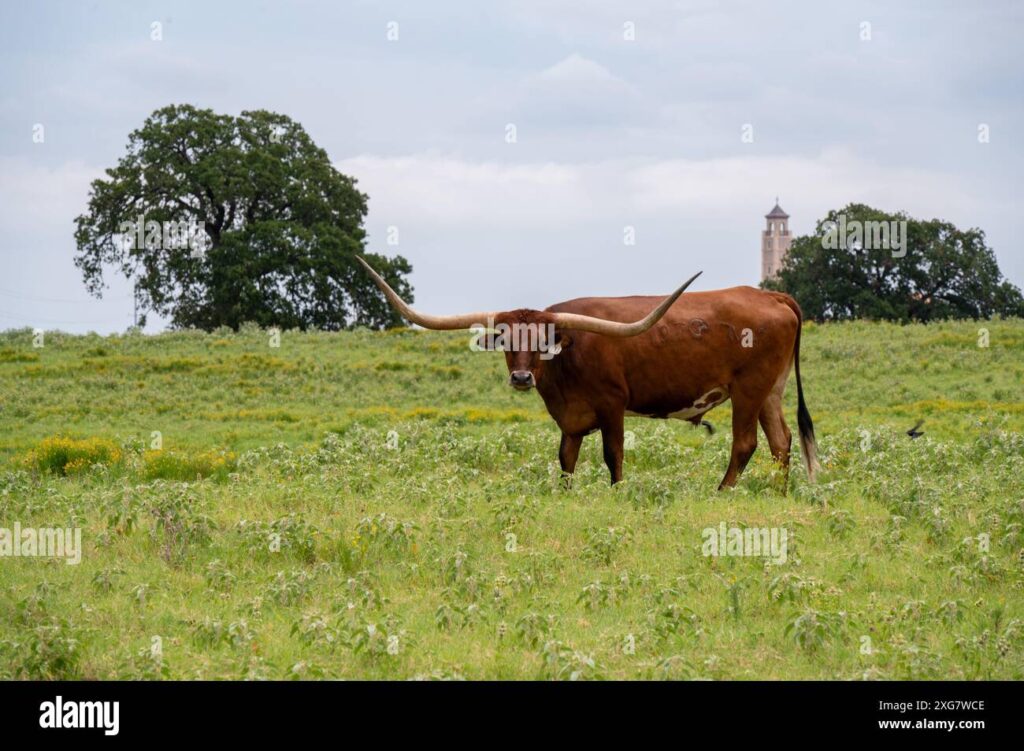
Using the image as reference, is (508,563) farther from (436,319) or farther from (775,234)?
(775,234)

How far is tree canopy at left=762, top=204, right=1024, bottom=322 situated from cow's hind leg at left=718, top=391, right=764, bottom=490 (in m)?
55.4

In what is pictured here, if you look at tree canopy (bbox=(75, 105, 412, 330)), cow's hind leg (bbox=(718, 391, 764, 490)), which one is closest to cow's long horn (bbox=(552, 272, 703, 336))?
cow's hind leg (bbox=(718, 391, 764, 490))

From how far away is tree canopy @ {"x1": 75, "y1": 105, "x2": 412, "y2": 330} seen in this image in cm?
5384

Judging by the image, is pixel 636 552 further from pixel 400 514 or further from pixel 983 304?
pixel 983 304

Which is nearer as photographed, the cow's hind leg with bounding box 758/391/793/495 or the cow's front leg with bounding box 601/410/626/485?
the cow's front leg with bounding box 601/410/626/485

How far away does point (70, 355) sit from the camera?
37.5 metres

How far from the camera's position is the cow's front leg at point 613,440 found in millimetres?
15398

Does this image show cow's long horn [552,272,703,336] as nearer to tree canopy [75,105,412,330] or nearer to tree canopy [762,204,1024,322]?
tree canopy [75,105,412,330]

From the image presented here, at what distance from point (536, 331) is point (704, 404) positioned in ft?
8.12

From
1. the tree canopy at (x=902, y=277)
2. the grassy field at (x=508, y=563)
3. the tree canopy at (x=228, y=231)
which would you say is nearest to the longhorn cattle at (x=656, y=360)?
the grassy field at (x=508, y=563)

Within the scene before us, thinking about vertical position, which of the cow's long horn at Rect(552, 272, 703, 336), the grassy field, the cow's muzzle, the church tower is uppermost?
the church tower

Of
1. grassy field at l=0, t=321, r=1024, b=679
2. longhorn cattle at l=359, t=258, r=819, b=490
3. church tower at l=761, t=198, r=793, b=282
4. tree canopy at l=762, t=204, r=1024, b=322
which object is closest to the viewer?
grassy field at l=0, t=321, r=1024, b=679
